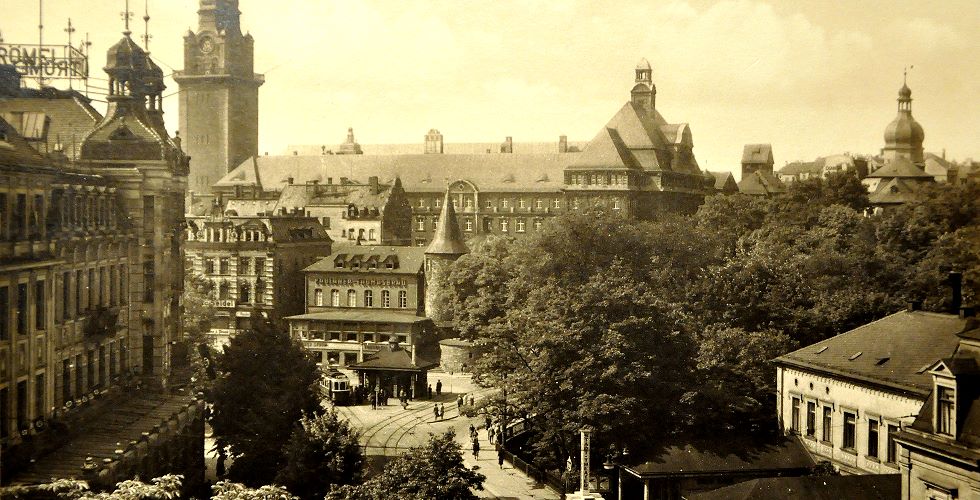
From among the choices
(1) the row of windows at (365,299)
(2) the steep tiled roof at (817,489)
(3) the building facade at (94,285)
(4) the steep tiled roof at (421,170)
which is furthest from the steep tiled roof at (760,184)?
(2) the steep tiled roof at (817,489)

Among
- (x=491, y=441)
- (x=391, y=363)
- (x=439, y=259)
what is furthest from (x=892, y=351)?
(x=439, y=259)

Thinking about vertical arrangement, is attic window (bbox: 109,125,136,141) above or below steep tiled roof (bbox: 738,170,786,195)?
below

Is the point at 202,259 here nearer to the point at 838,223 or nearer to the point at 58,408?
the point at 838,223

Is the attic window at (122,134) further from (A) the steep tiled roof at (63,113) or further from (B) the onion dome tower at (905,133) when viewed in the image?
(B) the onion dome tower at (905,133)

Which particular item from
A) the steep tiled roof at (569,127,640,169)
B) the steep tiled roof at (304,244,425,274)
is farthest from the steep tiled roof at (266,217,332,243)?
the steep tiled roof at (569,127,640,169)

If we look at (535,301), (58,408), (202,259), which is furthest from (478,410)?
(202,259)

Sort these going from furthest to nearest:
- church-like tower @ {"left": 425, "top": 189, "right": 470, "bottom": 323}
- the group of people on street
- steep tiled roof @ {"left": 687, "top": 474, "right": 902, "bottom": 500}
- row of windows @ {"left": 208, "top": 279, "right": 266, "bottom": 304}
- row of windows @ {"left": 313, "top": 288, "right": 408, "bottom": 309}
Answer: row of windows @ {"left": 208, "top": 279, "right": 266, "bottom": 304} < row of windows @ {"left": 313, "top": 288, "right": 408, "bottom": 309} < church-like tower @ {"left": 425, "top": 189, "right": 470, "bottom": 323} < the group of people on street < steep tiled roof @ {"left": 687, "top": 474, "right": 902, "bottom": 500}

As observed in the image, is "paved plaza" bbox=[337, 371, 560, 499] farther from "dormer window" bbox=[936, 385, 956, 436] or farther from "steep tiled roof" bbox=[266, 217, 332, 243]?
"steep tiled roof" bbox=[266, 217, 332, 243]

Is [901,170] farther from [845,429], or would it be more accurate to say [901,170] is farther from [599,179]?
[599,179]
